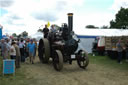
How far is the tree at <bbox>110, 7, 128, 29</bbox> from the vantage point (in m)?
38.7

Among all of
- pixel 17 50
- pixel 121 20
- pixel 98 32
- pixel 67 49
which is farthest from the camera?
pixel 121 20

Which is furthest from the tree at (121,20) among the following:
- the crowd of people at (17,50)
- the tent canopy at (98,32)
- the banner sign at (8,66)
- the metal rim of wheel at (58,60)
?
the banner sign at (8,66)

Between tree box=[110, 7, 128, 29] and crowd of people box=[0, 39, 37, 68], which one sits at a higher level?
tree box=[110, 7, 128, 29]

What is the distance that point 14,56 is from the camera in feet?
27.3

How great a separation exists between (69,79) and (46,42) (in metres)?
3.57

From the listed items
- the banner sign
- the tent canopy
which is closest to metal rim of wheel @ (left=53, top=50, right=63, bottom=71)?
the banner sign

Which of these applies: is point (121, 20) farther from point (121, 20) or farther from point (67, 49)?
point (67, 49)

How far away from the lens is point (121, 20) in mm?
40219

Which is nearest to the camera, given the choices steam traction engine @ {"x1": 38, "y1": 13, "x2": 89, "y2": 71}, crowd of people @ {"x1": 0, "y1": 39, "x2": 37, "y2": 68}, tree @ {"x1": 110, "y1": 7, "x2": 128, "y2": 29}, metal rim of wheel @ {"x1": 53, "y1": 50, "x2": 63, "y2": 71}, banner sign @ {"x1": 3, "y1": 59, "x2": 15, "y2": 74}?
banner sign @ {"x1": 3, "y1": 59, "x2": 15, "y2": 74}

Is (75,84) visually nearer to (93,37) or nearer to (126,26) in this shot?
(93,37)

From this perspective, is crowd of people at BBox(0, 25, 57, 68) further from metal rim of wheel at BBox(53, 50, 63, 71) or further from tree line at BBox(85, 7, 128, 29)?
tree line at BBox(85, 7, 128, 29)

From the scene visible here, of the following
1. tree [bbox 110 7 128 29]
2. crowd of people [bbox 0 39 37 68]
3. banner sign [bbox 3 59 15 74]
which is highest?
tree [bbox 110 7 128 29]

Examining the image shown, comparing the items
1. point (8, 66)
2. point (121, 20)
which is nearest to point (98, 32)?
point (8, 66)

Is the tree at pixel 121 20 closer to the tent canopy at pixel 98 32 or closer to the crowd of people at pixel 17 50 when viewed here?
the tent canopy at pixel 98 32
